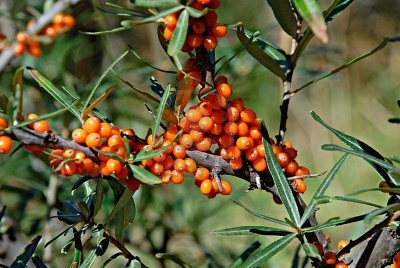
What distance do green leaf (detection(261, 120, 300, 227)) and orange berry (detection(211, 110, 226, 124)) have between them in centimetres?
5

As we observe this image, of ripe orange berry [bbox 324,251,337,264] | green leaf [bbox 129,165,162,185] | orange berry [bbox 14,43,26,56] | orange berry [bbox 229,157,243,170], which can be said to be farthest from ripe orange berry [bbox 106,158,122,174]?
orange berry [bbox 14,43,26,56]

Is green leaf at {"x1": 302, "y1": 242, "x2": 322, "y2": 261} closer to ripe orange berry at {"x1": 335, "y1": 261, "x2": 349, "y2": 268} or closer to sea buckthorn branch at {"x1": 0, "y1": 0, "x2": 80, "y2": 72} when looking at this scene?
ripe orange berry at {"x1": 335, "y1": 261, "x2": 349, "y2": 268}

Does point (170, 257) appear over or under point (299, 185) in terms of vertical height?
under

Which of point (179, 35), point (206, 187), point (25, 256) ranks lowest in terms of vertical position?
point (25, 256)

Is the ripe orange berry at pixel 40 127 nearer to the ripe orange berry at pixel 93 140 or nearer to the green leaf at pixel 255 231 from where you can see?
the ripe orange berry at pixel 93 140

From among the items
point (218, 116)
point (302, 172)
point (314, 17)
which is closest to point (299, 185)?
point (302, 172)

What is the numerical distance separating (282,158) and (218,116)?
9 cm

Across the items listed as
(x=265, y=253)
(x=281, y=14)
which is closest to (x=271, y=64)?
(x=281, y=14)

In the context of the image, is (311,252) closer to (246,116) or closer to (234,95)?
(246,116)

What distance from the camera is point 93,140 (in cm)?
43

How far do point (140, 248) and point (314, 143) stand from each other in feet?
10.1

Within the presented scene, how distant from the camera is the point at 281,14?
524 millimetres

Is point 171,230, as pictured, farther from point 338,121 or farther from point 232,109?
point 338,121

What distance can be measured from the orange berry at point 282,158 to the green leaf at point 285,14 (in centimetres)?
14
